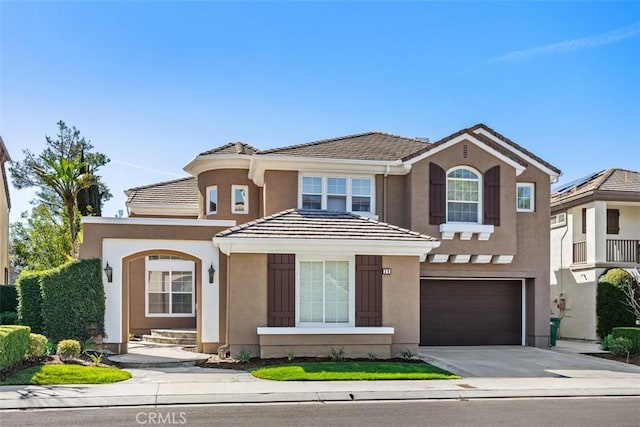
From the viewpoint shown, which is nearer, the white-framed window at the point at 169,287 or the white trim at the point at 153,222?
the white trim at the point at 153,222

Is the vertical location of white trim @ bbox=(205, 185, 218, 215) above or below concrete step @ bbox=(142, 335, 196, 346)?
above

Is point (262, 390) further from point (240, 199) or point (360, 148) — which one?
point (360, 148)

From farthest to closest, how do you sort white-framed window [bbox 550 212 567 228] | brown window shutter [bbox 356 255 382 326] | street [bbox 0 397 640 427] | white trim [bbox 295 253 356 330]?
white-framed window [bbox 550 212 567 228], brown window shutter [bbox 356 255 382 326], white trim [bbox 295 253 356 330], street [bbox 0 397 640 427]

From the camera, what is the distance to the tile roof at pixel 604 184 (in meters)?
23.7

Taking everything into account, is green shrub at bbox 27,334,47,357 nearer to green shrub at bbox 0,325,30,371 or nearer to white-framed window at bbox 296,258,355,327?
green shrub at bbox 0,325,30,371

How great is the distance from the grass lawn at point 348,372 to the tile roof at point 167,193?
11909 millimetres

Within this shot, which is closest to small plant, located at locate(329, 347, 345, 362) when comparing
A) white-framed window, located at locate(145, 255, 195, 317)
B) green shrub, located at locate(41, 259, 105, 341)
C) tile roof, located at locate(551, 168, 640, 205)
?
green shrub, located at locate(41, 259, 105, 341)

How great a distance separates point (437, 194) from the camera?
19484 mm

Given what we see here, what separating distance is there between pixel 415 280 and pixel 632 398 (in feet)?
19.4

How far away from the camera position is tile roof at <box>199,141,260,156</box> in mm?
21742

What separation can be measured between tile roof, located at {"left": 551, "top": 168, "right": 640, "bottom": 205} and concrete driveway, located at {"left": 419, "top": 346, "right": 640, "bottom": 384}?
7.56m

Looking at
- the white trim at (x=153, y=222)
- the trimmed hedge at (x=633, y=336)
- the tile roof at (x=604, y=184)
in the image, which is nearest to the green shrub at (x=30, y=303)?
the white trim at (x=153, y=222)

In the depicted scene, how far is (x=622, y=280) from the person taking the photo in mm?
22281

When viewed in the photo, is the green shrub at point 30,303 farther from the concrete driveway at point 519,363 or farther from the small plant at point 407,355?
the concrete driveway at point 519,363
